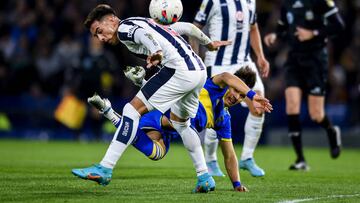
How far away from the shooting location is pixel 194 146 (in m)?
7.91

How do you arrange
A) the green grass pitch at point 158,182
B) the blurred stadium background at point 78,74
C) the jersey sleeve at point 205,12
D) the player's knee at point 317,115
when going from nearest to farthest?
the green grass pitch at point 158,182 < the jersey sleeve at point 205,12 < the player's knee at point 317,115 < the blurred stadium background at point 78,74

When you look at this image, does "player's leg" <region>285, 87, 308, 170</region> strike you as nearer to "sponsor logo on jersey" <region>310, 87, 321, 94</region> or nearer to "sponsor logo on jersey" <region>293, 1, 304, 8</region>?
"sponsor logo on jersey" <region>310, 87, 321, 94</region>

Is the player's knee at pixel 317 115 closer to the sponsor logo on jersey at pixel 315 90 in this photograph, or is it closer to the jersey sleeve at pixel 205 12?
the sponsor logo on jersey at pixel 315 90

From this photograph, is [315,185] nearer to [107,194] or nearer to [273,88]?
[107,194]

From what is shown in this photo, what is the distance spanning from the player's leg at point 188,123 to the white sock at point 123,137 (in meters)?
0.41

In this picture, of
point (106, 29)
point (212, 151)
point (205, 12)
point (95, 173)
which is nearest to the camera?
point (95, 173)

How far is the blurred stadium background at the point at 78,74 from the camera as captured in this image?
18609mm

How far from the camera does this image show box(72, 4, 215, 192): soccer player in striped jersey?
7762mm

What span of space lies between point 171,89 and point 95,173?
3.43 feet

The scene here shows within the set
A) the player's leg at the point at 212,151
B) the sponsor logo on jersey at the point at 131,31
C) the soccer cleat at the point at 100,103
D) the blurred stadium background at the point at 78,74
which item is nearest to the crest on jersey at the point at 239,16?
the player's leg at the point at 212,151

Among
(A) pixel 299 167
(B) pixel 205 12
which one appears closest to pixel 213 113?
(B) pixel 205 12

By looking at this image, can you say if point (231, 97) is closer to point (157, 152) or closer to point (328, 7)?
point (157, 152)

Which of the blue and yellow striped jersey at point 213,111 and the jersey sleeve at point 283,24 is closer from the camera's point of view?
the blue and yellow striped jersey at point 213,111

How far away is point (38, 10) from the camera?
22719 millimetres
